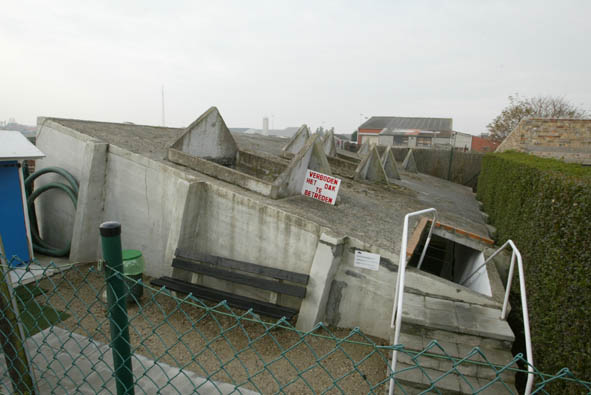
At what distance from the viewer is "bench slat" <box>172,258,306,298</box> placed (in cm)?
510

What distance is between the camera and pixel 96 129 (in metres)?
8.52

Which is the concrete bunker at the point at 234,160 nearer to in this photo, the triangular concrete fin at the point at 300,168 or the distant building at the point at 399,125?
the triangular concrete fin at the point at 300,168

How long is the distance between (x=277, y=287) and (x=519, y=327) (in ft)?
10.4

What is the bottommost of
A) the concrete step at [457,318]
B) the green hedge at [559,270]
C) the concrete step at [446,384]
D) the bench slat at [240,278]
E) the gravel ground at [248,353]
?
the gravel ground at [248,353]

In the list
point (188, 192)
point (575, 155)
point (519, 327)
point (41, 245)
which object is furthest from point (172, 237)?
point (575, 155)

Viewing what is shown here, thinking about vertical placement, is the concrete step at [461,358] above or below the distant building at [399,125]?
below

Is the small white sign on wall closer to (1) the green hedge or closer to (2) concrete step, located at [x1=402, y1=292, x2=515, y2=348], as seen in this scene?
(2) concrete step, located at [x1=402, y1=292, x2=515, y2=348]

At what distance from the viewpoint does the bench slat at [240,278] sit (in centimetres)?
510

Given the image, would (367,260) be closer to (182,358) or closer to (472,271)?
(472,271)

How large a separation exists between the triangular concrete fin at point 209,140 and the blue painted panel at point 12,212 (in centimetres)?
287

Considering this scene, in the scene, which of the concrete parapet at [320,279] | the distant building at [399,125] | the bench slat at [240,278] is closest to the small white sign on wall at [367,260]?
the concrete parapet at [320,279]

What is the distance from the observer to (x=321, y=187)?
7.16 metres

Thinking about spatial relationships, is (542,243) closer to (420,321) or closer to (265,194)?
(420,321)

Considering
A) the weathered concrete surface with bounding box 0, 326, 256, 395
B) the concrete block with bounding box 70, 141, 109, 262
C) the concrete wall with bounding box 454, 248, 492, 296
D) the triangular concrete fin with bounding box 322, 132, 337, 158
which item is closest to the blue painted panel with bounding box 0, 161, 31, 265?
the concrete block with bounding box 70, 141, 109, 262
